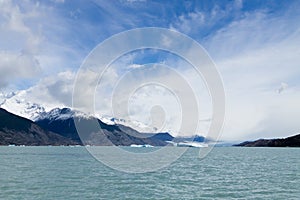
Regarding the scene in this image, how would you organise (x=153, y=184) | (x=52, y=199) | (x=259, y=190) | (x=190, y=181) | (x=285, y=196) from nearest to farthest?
(x=52, y=199), (x=285, y=196), (x=259, y=190), (x=153, y=184), (x=190, y=181)

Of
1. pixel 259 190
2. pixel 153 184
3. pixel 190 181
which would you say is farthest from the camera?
pixel 190 181

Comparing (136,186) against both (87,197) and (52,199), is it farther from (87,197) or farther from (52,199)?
(52,199)

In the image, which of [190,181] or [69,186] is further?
[190,181]

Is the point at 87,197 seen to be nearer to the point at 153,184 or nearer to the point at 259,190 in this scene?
the point at 153,184

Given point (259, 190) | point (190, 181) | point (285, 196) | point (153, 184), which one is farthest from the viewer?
point (190, 181)

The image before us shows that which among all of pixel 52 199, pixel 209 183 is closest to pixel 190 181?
pixel 209 183

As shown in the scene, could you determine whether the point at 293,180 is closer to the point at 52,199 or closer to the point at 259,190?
the point at 259,190

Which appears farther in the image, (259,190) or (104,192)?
(259,190)

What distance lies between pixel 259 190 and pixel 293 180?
1866cm

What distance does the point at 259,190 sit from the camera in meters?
54.2

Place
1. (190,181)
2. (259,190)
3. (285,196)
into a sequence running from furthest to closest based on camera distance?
(190,181) → (259,190) → (285,196)

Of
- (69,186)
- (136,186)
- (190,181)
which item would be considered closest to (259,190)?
(190,181)

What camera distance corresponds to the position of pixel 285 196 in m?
49.3

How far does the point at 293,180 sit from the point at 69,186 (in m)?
46.3
